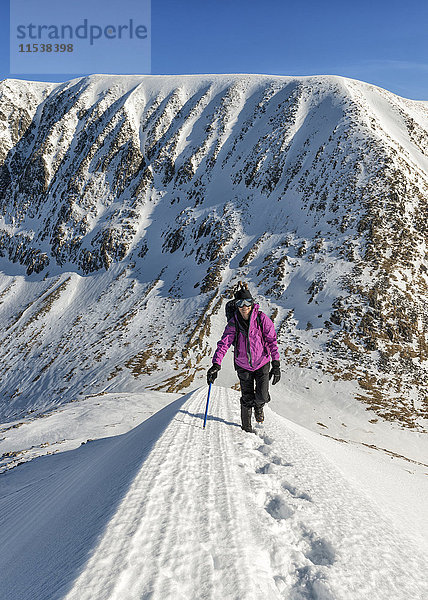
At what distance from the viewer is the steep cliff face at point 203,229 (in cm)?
2328

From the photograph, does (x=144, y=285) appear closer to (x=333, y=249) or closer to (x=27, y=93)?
(x=333, y=249)

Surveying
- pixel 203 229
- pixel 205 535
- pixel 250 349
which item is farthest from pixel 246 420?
pixel 203 229

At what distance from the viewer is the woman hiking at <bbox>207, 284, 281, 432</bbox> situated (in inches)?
206

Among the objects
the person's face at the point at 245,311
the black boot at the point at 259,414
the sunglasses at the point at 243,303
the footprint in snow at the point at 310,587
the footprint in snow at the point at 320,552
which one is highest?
the sunglasses at the point at 243,303

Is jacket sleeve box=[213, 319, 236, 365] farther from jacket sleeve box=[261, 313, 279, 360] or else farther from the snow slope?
the snow slope

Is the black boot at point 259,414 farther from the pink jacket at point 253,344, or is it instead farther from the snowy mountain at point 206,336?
the pink jacket at point 253,344

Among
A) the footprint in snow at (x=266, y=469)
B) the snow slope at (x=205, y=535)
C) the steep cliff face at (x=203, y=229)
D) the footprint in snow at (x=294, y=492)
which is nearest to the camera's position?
the snow slope at (x=205, y=535)

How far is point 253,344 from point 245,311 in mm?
626

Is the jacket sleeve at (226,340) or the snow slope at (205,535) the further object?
the jacket sleeve at (226,340)

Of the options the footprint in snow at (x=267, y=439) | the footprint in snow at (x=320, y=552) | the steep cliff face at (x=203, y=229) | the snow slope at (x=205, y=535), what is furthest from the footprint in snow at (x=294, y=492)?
the steep cliff face at (x=203, y=229)

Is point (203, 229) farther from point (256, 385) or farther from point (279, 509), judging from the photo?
point (279, 509)

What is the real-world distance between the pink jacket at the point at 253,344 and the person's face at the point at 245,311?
72mm

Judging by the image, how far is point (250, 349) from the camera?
5262 mm

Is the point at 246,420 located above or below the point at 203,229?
below
